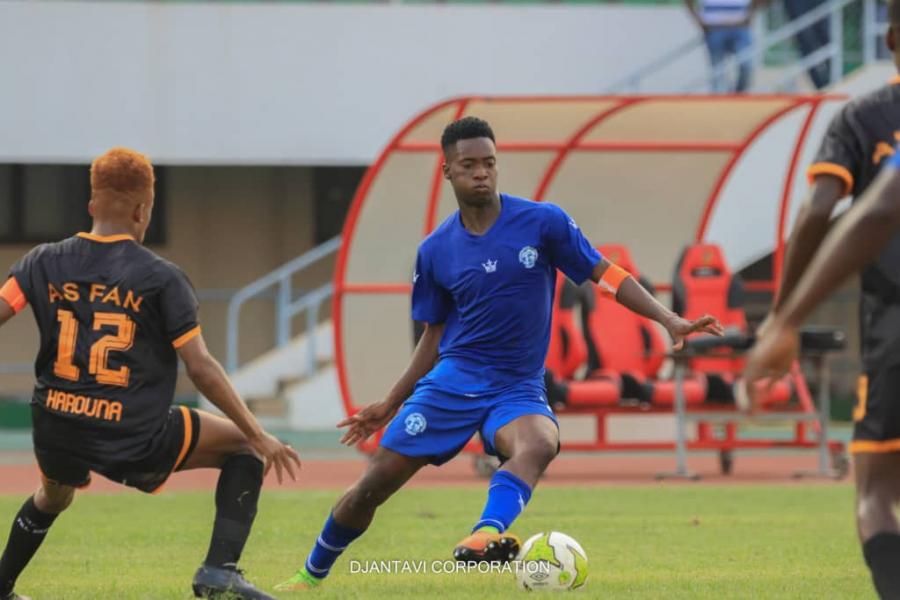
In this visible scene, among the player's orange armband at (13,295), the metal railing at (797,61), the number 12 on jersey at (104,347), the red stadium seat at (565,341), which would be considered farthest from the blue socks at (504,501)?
the metal railing at (797,61)

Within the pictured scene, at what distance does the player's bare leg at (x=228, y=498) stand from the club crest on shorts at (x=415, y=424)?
873mm

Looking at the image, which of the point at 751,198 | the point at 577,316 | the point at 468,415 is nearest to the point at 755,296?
the point at 751,198

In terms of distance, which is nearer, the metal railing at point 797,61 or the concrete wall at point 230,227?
the metal railing at point 797,61

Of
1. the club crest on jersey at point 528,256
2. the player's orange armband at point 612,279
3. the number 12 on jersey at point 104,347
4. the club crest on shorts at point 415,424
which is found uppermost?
the club crest on jersey at point 528,256

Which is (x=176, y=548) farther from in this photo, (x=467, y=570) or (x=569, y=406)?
(x=569, y=406)

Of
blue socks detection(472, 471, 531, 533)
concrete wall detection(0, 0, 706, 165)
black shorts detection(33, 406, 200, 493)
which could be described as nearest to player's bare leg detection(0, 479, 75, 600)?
black shorts detection(33, 406, 200, 493)

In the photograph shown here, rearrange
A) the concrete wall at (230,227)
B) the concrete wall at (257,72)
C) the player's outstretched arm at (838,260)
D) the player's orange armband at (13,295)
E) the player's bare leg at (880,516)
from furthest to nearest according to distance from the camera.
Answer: the concrete wall at (230,227) → the concrete wall at (257,72) → the player's orange armband at (13,295) → the player's bare leg at (880,516) → the player's outstretched arm at (838,260)

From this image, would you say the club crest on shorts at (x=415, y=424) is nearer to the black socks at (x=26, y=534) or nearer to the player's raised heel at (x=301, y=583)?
the player's raised heel at (x=301, y=583)

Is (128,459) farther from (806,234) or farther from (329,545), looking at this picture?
(806,234)

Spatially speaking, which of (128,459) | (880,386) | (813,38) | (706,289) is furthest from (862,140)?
(813,38)

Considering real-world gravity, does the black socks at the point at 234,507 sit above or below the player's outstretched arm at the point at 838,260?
below

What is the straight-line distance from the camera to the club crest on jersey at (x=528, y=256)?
8023 mm

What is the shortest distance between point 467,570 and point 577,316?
13.1 metres

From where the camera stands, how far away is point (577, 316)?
21.8 metres
